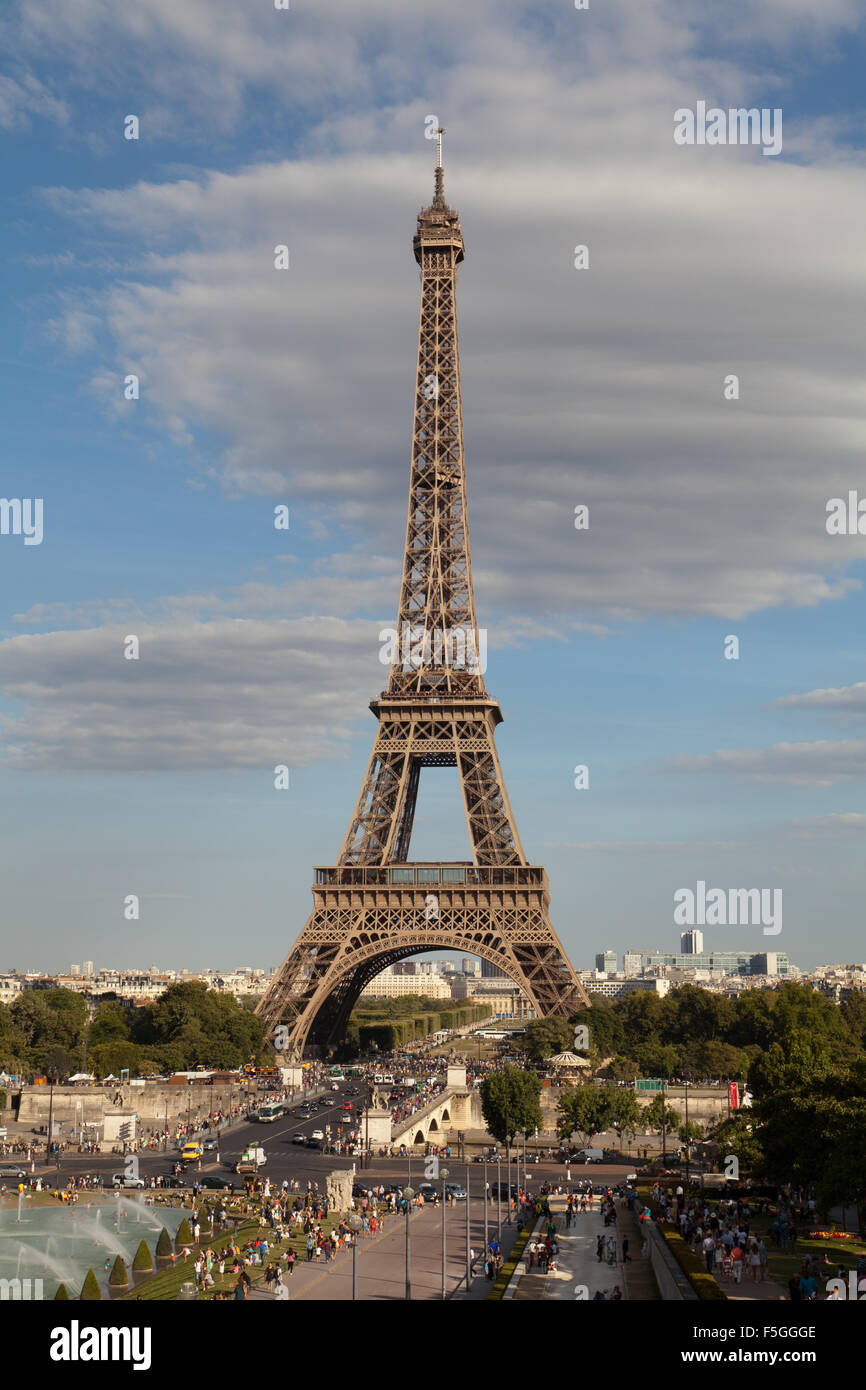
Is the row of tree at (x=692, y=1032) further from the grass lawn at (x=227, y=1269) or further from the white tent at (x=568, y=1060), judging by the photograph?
the grass lawn at (x=227, y=1269)

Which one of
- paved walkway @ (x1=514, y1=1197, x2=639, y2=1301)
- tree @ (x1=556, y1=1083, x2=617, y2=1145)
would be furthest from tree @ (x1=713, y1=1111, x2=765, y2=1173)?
tree @ (x1=556, y1=1083, x2=617, y2=1145)

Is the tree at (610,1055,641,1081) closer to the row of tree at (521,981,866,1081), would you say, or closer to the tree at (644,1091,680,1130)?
the row of tree at (521,981,866,1081)

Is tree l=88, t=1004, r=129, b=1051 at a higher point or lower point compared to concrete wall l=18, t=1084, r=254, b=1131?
higher

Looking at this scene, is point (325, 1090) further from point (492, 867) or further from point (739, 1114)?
point (739, 1114)

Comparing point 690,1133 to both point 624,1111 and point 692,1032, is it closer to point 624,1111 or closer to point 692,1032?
point 624,1111
